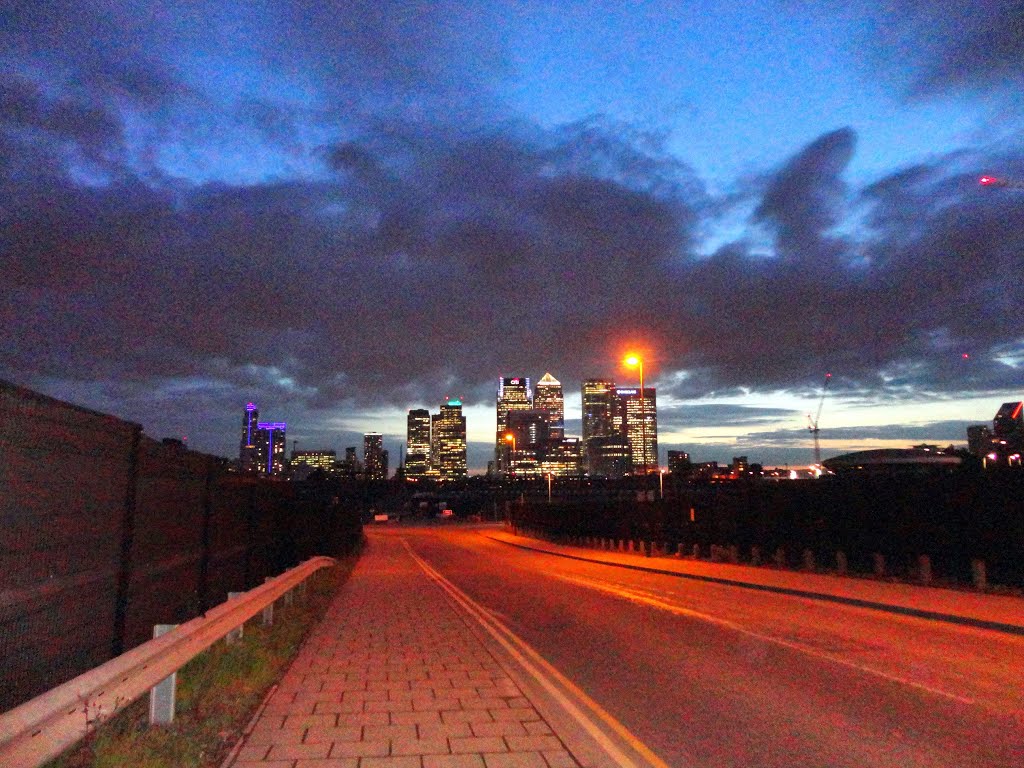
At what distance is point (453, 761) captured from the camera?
552 centimetres

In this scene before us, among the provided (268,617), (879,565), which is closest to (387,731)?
(268,617)

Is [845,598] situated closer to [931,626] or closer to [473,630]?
[931,626]

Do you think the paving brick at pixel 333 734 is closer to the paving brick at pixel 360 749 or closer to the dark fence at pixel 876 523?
the paving brick at pixel 360 749

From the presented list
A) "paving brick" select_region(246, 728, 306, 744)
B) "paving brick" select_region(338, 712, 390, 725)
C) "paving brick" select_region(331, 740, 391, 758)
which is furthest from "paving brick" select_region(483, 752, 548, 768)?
"paving brick" select_region(246, 728, 306, 744)

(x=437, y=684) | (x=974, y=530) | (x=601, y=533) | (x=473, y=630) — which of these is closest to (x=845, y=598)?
(x=974, y=530)

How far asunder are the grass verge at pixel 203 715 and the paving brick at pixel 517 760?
1.91 m

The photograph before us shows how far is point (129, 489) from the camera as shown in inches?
245

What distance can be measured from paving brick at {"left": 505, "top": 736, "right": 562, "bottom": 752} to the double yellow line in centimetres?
35

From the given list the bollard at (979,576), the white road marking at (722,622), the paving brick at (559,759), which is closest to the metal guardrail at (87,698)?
the paving brick at (559,759)

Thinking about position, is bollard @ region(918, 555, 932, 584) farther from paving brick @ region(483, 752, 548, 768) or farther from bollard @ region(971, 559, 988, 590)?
paving brick @ region(483, 752, 548, 768)

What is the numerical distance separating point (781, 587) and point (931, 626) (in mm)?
5482

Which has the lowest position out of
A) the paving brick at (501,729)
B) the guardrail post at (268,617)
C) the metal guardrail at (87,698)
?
the paving brick at (501,729)

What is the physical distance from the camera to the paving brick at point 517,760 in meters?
5.42

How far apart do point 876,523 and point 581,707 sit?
17796 millimetres
